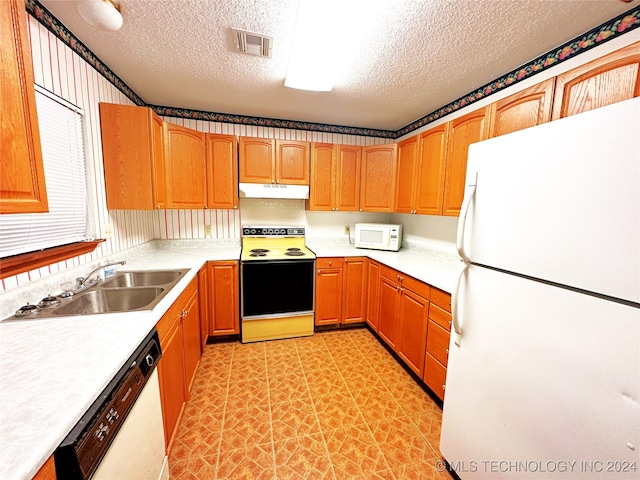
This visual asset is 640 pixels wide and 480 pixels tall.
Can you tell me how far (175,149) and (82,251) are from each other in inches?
46.3

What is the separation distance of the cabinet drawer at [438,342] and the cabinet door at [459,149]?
0.87m

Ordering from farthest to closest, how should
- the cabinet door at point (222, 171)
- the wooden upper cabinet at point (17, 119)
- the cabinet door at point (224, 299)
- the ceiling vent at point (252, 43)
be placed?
1. the cabinet door at point (222, 171)
2. the cabinet door at point (224, 299)
3. the ceiling vent at point (252, 43)
4. the wooden upper cabinet at point (17, 119)

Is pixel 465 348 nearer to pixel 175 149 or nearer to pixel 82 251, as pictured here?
pixel 82 251

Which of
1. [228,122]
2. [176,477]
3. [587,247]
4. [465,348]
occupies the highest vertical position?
[228,122]

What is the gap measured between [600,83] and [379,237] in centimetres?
204

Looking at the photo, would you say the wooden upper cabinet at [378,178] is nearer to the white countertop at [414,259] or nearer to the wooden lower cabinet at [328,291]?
the white countertop at [414,259]

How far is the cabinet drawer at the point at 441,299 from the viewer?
1.66 metres

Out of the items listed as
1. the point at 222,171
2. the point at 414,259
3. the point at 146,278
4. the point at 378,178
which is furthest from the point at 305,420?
the point at 378,178

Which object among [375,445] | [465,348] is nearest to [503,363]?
[465,348]

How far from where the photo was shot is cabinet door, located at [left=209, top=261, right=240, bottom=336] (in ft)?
7.97

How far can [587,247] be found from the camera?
0.78 meters

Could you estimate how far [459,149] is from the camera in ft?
6.30

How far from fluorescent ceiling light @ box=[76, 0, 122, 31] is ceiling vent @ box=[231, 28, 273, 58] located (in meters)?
0.56

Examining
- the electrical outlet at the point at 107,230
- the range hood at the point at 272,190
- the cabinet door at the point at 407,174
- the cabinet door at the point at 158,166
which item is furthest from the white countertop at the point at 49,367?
the cabinet door at the point at 407,174
